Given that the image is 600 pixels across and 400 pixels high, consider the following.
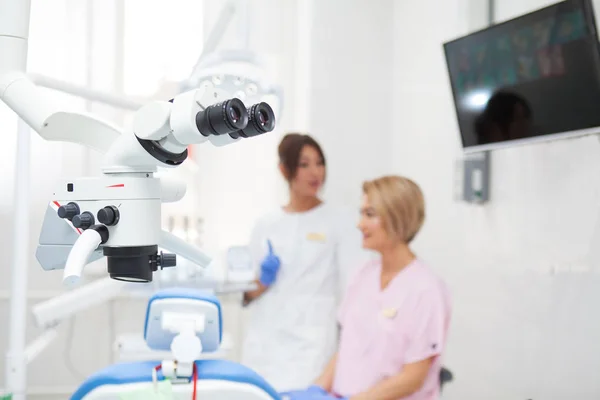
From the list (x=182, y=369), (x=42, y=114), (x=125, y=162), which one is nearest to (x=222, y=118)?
(x=125, y=162)

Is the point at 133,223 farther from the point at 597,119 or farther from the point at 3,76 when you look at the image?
the point at 597,119

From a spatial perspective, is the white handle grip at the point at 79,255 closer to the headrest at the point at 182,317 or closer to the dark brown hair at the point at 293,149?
the headrest at the point at 182,317

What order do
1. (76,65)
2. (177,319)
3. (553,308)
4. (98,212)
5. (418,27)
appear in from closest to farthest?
(98,212), (177,319), (553,308), (76,65), (418,27)

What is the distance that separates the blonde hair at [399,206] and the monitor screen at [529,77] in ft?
1.12

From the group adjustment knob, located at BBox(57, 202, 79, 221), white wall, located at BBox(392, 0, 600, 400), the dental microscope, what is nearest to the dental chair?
the dental microscope

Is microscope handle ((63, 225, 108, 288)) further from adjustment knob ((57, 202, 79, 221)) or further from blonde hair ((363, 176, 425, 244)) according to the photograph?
blonde hair ((363, 176, 425, 244))

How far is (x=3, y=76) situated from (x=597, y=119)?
1.63 metres

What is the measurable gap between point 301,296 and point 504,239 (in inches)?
37.7

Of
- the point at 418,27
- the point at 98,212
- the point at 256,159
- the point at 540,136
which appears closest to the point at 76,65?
the point at 256,159

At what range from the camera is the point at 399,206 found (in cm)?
230

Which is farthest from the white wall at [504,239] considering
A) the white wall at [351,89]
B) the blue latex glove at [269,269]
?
the blue latex glove at [269,269]

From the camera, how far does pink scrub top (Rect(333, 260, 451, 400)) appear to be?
84.2 inches

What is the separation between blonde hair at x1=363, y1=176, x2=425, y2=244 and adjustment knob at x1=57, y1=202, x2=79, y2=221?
156 cm

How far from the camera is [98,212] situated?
846mm
